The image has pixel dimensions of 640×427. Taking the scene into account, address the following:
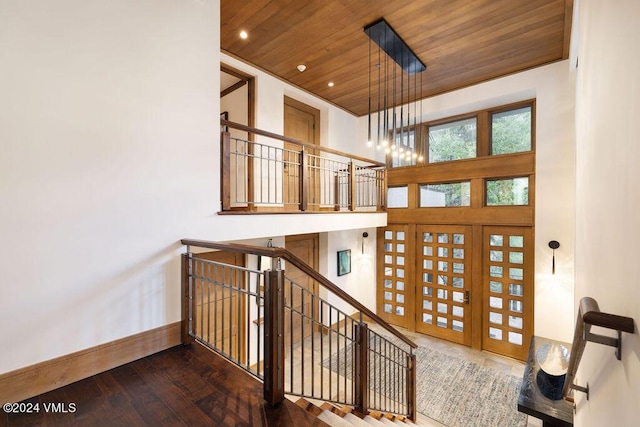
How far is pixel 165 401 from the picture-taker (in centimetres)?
170

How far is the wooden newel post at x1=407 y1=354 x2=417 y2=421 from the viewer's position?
3299 millimetres

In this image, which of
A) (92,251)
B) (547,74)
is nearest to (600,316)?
(92,251)

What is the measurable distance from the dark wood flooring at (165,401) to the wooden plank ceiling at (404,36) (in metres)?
3.66

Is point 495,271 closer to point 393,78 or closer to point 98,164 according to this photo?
point 393,78

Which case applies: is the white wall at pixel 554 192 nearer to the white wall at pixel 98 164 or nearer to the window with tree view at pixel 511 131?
the window with tree view at pixel 511 131

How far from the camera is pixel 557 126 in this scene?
4137 mm

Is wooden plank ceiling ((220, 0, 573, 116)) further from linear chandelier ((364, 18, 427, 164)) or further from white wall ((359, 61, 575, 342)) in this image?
white wall ((359, 61, 575, 342))

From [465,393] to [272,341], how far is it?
3597 millimetres

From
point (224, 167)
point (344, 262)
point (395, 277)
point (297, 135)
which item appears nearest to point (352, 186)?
point (297, 135)

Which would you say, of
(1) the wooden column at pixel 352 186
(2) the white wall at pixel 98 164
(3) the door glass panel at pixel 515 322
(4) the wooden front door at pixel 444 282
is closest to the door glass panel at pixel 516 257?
(4) the wooden front door at pixel 444 282

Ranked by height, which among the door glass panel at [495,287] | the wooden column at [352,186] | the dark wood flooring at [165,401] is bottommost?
the door glass panel at [495,287]

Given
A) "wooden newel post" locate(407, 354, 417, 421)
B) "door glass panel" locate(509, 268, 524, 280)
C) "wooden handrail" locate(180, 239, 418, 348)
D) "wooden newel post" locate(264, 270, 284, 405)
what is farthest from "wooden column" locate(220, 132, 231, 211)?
"door glass panel" locate(509, 268, 524, 280)

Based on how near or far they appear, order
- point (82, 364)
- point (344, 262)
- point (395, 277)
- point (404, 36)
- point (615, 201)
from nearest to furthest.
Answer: point (615, 201)
point (82, 364)
point (404, 36)
point (344, 262)
point (395, 277)

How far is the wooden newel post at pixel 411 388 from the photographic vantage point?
3.30 meters
